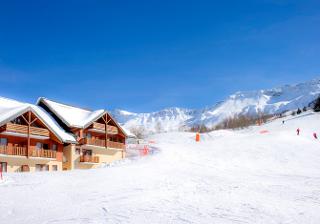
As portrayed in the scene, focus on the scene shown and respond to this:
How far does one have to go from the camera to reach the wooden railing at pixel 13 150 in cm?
3406

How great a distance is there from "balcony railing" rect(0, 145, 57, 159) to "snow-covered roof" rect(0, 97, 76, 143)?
1.86 meters

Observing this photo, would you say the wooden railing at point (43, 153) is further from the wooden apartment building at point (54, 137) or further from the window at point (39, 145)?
the window at point (39, 145)

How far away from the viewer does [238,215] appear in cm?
1516

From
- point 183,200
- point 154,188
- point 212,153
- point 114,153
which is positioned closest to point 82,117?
point 114,153

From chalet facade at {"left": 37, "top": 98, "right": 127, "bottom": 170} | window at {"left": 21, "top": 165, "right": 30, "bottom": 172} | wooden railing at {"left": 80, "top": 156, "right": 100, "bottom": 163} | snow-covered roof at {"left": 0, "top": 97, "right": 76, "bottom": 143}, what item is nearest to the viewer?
snow-covered roof at {"left": 0, "top": 97, "right": 76, "bottom": 143}

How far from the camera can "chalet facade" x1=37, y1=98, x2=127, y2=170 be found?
4234 centimetres

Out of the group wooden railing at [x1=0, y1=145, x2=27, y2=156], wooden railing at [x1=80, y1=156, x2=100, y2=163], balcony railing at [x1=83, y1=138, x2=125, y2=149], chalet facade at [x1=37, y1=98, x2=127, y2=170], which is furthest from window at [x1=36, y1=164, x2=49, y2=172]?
balcony railing at [x1=83, y1=138, x2=125, y2=149]

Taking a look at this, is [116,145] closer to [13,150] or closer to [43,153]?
[43,153]

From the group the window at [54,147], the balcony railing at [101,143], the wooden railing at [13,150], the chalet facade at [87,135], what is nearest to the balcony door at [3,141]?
the wooden railing at [13,150]

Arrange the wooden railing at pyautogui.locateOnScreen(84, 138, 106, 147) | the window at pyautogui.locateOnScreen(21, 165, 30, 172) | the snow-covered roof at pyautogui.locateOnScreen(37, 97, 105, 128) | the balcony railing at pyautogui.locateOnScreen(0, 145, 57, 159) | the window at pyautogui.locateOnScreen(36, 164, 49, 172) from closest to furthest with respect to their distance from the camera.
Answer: the balcony railing at pyautogui.locateOnScreen(0, 145, 57, 159) → the window at pyautogui.locateOnScreen(21, 165, 30, 172) → the window at pyautogui.locateOnScreen(36, 164, 49, 172) → the snow-covered roof at pyautogui.locateOnScreen(37, 97, 105, 128) → the wooden railing at pyautogui.locateOnScreen(84, 138, 106, 147)

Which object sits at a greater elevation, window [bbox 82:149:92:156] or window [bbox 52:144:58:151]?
window [bbox 52:144:58:151]

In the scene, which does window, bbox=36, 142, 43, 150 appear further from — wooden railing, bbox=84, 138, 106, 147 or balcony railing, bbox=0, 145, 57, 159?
wooden railing, bbox=84, 138, 106, 147

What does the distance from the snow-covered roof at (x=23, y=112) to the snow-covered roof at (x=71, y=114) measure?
0.93 metres

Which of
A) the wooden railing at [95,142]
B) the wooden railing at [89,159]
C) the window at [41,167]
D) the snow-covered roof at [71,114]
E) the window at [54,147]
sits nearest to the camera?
the window at [41,167]
